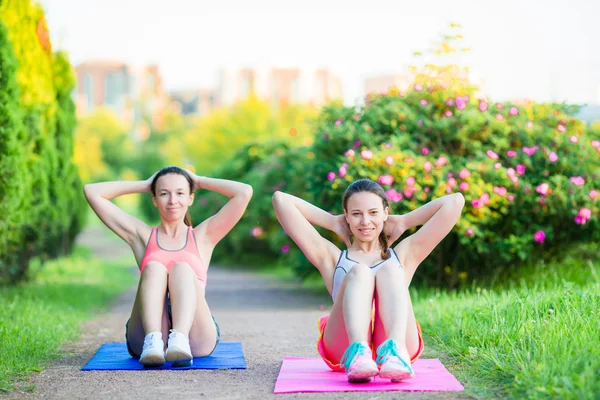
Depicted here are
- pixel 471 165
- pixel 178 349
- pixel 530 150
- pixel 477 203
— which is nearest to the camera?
pixel 178 349

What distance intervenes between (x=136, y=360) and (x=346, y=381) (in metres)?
1.57

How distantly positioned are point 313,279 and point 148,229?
7790 mm

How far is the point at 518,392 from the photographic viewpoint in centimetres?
421

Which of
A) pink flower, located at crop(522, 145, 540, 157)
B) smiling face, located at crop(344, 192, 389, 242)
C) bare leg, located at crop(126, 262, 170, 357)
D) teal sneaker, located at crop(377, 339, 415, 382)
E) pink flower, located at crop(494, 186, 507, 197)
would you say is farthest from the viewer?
pink flower, located at crop(522, 145, 540, 157)

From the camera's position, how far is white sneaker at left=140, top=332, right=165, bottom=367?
510 centimetres

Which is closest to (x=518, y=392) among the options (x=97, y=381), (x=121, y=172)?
(x=97, y=381)

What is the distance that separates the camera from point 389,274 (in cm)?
473

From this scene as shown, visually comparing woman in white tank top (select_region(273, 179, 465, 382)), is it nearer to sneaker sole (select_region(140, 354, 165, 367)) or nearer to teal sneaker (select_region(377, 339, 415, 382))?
teal sneaker (select_region(377, 339, 415, 382))

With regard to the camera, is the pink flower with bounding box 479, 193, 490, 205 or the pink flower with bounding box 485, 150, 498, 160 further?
the pink flower with bounding box 485, 150, 498, 160

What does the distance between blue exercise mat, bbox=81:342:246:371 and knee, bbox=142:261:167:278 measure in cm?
58

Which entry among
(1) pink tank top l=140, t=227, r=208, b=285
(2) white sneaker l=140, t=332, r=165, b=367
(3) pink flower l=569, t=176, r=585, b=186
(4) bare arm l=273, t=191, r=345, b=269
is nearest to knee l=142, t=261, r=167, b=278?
(1) pink tank top l=140, t=227, r=208, b=285

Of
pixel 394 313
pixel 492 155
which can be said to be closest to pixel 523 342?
pixel 394 313

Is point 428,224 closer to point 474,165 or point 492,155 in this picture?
point 474,165

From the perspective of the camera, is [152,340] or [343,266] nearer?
[343,266]
